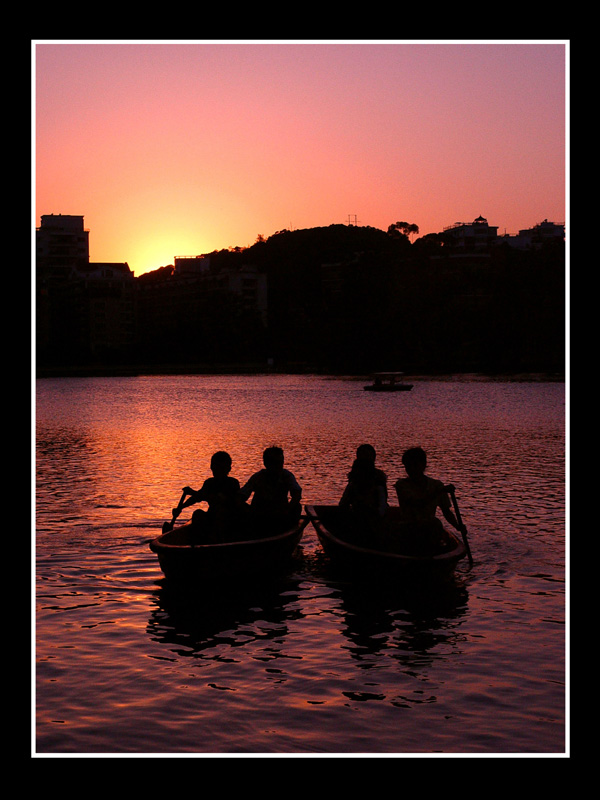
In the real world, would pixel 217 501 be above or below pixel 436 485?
below

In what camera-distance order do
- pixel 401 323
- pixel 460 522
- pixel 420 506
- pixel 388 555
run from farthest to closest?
1. pixel 401 323
2. pixel 460 522
3. pixel 420 506
4. pixel 388 555

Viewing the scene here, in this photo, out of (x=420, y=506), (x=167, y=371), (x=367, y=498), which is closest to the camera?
(x=420, y=506)

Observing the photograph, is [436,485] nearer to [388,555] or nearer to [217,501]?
[388,555]

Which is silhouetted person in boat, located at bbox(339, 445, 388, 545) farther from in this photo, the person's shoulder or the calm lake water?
the calm lake water

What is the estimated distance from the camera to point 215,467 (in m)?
12.4

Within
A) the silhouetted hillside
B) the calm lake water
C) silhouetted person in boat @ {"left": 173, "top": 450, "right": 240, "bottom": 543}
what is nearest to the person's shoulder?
the calm lake water

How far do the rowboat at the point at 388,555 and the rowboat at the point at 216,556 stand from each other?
0.82 m

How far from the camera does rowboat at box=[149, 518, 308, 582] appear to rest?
12.2m

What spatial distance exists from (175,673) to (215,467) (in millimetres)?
3315

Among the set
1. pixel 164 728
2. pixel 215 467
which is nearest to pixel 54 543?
pixel 215 467

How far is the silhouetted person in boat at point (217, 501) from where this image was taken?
12539 millimetres

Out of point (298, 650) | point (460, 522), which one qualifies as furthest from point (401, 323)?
point (298, 650)

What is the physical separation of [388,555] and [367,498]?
116 cm

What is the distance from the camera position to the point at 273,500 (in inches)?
548
